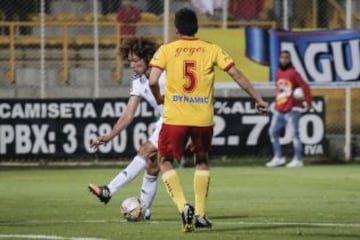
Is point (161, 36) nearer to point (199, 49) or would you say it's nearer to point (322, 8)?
point (322, 8)

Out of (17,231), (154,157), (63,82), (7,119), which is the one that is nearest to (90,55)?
(63,82)

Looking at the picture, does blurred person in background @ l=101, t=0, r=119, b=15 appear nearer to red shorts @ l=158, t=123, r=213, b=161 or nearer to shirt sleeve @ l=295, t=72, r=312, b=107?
shirt sleeve @ l=295, t=72, r=312, b=107

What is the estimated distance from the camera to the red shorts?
1202 cm

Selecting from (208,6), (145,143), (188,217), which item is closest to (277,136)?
(208,6)

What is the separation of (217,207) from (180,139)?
10.8ft

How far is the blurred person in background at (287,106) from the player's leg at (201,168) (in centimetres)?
1267

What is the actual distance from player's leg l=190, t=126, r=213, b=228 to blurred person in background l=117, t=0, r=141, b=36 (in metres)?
14.1

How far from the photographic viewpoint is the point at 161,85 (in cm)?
1355

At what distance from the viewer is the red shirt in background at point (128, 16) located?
26.2 metres

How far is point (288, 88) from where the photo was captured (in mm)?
24859

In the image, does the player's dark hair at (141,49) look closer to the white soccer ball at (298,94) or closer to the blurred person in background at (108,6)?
the white soccer ball at (298,94)

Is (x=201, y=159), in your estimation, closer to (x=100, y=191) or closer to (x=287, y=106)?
(x=100, y=191)

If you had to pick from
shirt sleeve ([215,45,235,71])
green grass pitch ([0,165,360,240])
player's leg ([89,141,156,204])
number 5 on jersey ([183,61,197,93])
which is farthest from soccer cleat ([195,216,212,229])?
player's leg ([89,141,156,204])

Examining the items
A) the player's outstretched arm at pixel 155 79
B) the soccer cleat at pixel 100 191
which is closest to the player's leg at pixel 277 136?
the soccer cleat at pixel 100 191
